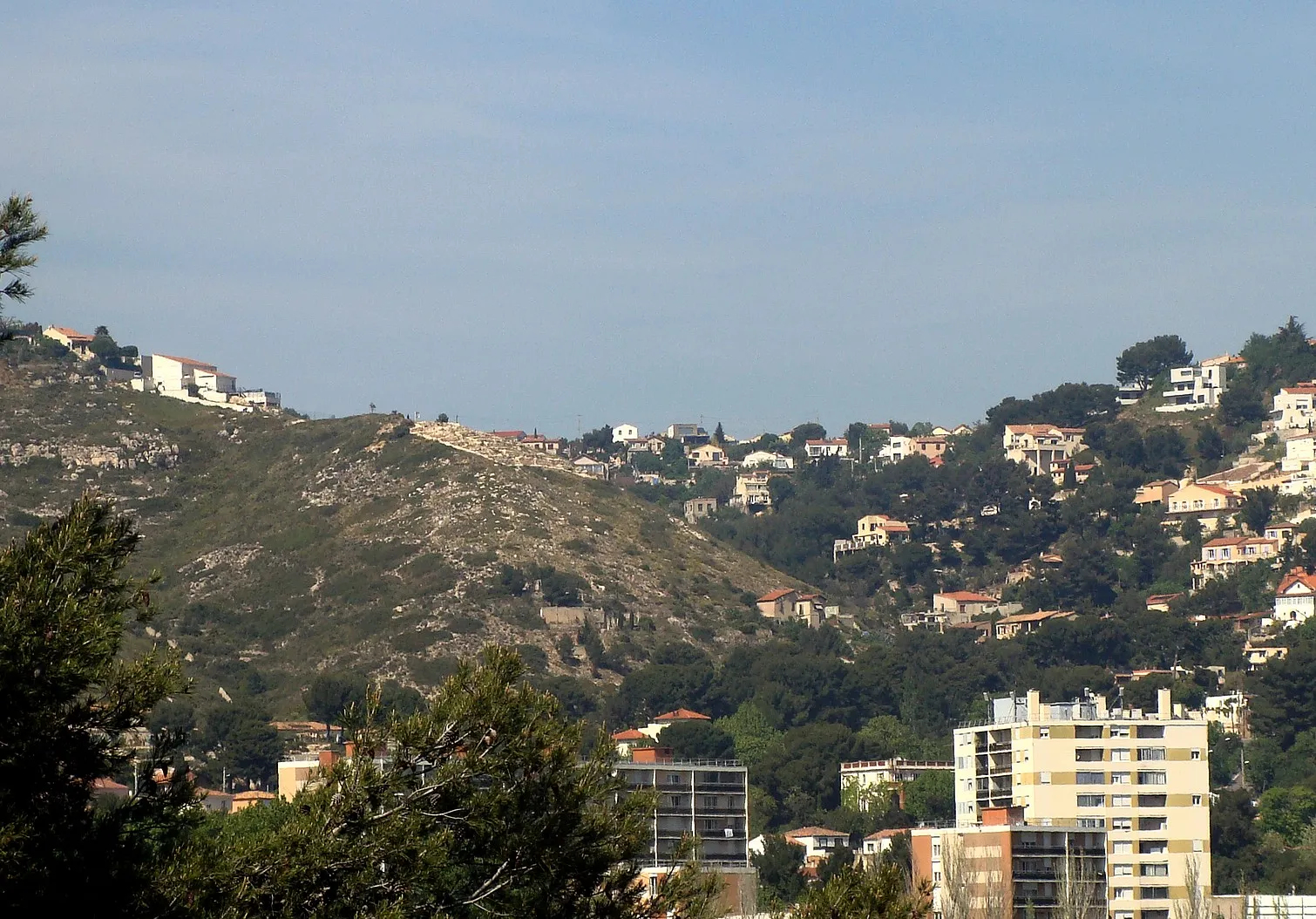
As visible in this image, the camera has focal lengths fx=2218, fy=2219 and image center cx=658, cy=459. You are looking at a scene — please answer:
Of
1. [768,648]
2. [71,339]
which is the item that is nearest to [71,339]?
[71,339]

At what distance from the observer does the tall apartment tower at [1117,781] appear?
83.8 metres

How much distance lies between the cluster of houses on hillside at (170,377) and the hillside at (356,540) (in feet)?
22.8

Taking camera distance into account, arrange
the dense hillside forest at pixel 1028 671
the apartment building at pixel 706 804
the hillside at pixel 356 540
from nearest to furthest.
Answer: the apartment building at pixel 706 804 → the dense hillside forest at pixel 1028 671 → the hillside at pixel 356 540

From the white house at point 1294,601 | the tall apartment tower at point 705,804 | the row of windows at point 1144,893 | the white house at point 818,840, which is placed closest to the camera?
the row of windows at point 1144,893

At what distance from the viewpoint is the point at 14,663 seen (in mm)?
17625

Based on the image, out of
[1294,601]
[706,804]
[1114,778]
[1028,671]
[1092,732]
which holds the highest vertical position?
[1294,601]

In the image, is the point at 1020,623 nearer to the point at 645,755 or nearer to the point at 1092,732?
the point at 645,755

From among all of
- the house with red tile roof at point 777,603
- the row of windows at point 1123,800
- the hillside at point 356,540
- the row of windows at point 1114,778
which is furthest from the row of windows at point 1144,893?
the house with red tile roof at point 777,603

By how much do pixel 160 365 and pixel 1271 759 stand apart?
10977cm

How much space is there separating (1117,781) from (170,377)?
126 metres

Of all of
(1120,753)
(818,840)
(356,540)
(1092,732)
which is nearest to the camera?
(1120,753)

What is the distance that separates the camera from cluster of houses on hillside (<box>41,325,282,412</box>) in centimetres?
18912

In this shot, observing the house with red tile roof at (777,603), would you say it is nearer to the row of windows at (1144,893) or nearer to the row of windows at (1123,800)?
the row of windows at (1123,800)

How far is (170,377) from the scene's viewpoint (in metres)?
196
